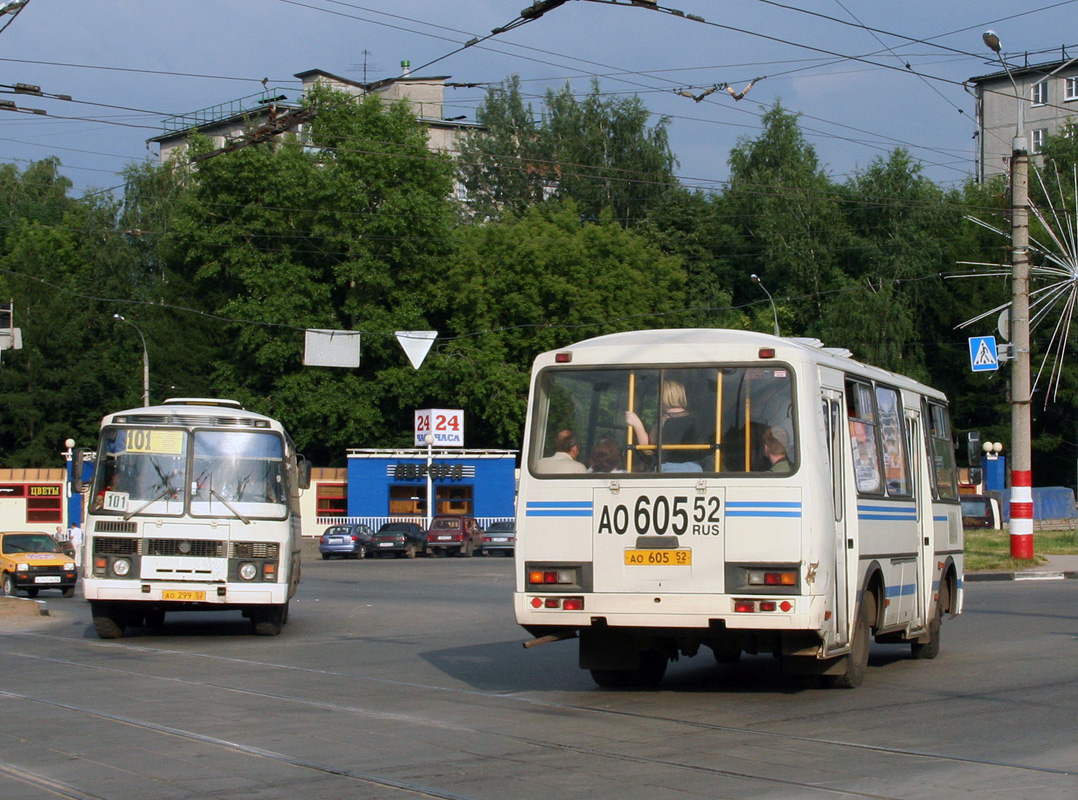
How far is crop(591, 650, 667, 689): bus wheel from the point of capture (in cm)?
1216

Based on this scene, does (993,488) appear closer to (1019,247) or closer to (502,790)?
(1019,247)

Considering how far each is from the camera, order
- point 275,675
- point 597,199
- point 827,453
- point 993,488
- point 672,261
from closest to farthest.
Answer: point 827,453
point 275,675
point 993,488
point 672,261
point 597,199

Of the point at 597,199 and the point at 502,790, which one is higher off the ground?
the point at 597,199

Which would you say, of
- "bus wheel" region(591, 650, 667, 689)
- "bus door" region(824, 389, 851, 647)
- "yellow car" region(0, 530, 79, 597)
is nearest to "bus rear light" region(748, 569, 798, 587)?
"bus door" region(824, 389, 851, 647)

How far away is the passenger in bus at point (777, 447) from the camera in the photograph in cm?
1062

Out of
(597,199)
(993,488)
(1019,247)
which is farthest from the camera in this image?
(597,199)

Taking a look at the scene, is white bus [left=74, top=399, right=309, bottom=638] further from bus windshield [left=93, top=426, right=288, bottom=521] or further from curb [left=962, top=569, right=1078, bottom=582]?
curb [left=962, top=569, right=1078, bottom=582]

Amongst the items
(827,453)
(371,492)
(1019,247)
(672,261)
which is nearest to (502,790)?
(827,453)

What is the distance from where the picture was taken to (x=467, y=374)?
203 feet

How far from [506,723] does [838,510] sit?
3183 mm

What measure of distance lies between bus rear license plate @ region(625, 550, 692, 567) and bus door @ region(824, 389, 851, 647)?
1.21 metres

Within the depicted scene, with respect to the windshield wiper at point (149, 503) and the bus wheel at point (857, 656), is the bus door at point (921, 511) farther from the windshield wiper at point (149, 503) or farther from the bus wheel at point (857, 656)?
the windshield wiper at point (149, 503)

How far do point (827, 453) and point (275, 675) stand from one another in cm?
596

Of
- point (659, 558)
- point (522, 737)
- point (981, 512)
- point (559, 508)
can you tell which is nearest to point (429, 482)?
point (981, 512)
